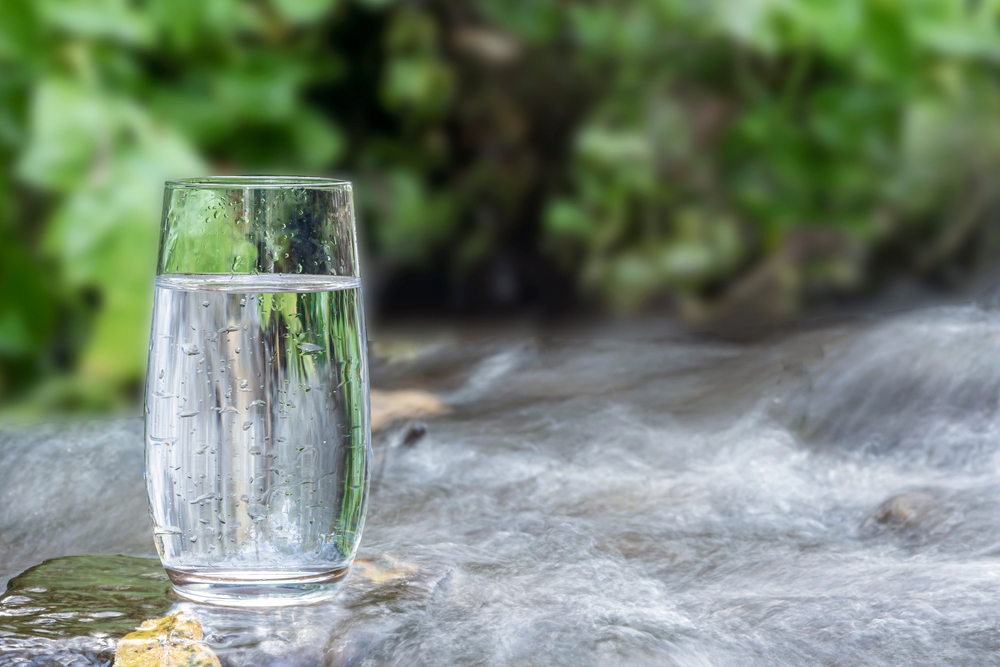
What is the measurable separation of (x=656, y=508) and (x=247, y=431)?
0.32m

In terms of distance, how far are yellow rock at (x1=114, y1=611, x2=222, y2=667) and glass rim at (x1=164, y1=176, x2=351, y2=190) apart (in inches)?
9.1

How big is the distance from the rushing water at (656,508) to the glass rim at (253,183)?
226mm

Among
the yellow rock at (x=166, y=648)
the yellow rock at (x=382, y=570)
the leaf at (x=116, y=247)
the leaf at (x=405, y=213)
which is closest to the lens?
the yellow rock at (x=166, y=648)

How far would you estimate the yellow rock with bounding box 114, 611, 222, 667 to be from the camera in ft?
1.96

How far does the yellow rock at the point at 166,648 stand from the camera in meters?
0.60

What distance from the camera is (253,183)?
686 millimetres

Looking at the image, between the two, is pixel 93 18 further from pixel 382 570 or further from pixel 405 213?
pixel 382 570

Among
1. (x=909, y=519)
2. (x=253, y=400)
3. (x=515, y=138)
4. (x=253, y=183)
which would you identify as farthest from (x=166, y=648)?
(x=515, y=138)

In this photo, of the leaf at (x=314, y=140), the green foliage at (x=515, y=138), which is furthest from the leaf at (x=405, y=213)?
the leaf at (x=314, y=140)

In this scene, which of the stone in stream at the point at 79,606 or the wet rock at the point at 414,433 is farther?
the wet rock at the point at 414,433

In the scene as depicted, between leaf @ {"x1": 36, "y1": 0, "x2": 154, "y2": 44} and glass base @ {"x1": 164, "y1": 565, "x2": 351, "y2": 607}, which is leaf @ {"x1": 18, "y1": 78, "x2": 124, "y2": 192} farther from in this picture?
glass base @ {"x1": 164, "y1": 565, "x2": 351, "y2": 607}

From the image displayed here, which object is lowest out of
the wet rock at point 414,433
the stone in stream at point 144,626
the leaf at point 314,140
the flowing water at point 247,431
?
the stone in stream at point 144,626

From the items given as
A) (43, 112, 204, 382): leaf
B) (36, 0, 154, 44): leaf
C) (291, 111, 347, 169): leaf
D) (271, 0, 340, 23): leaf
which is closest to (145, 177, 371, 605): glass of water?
(43, 112, 204, 382): leaf

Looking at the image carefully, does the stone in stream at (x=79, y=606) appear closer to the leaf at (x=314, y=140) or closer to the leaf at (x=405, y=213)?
the leaf at (x=314, y=140)
